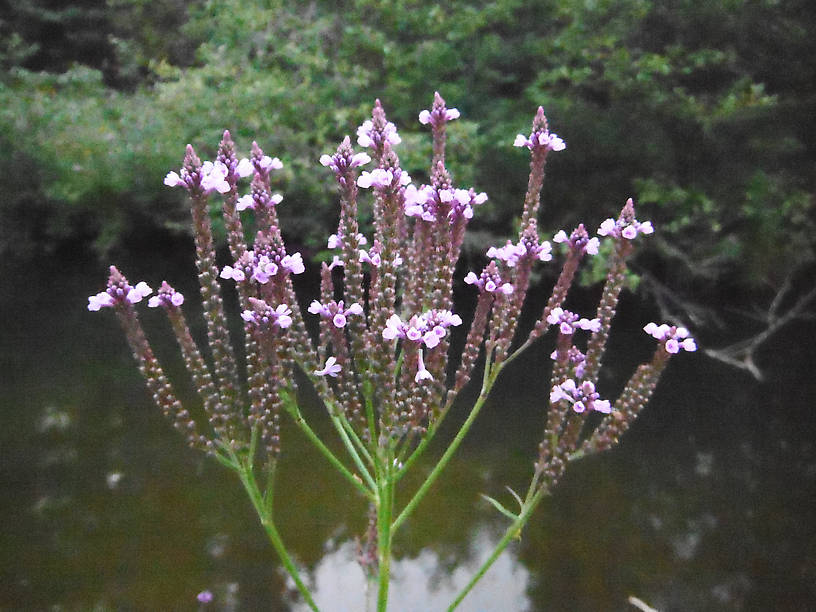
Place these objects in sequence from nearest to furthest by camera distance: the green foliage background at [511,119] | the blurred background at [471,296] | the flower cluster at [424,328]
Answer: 1. the flower cluster at [424,328]
2. the blurred background at [471,296]
3. the green foliage background at [511,119]

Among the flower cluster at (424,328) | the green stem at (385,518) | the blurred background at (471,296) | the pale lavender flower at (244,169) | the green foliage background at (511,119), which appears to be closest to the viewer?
the flower cluster at (424,328)

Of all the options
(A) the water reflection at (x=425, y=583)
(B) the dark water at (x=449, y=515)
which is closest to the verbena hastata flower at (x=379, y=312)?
(A) the water reflection at (x=425, y=583)

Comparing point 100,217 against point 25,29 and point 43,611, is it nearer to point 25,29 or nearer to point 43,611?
point 43,611

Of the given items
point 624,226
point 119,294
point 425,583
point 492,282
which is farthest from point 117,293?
point 425,583

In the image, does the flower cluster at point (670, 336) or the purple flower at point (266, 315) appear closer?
the purple flower at point (266, 315)

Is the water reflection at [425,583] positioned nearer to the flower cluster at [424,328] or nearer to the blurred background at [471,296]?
the blurred background at [471,296]

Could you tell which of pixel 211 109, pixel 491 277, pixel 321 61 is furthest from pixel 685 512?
pixel 211 109

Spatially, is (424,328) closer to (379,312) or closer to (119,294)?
(379,312)
